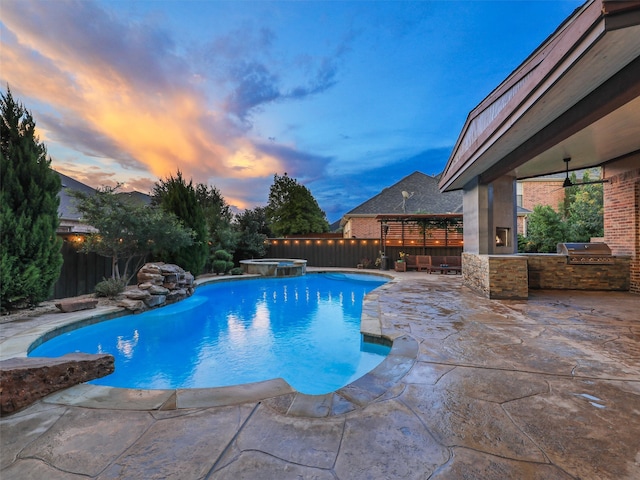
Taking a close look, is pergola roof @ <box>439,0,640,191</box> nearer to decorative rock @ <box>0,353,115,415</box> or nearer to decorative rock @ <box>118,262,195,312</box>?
decorative rock @ <box>0,353,115,415</box>

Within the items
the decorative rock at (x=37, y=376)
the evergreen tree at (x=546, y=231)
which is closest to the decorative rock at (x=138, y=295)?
the decorative rock at (x=37, y=376)

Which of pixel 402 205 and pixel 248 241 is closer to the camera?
pixel 248 241

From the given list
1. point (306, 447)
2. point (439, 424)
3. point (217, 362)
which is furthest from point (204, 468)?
point (217, 362)

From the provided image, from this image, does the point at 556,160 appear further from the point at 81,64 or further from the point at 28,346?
the point at 81,64

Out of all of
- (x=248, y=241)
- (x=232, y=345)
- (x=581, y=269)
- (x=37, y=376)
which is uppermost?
(x=248, y=241)

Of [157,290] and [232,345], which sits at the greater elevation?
[157,290]

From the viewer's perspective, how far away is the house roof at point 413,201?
1984 centimetres

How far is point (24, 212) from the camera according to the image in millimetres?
5391

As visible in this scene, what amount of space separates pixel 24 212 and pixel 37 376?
508 centimetres

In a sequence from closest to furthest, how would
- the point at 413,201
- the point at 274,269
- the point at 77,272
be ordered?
1. the point at 77,272
2. the point at 274,269
3. the point at 413,201

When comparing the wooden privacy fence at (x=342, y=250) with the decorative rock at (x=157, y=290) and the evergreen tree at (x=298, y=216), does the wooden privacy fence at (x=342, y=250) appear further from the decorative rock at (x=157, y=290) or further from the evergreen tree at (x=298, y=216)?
the evergreen tree at (x=298, y=216)

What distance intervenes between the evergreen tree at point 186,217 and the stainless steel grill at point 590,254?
11367 mm

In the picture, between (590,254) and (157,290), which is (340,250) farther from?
(590,254)

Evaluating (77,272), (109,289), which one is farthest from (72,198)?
(109,289)
